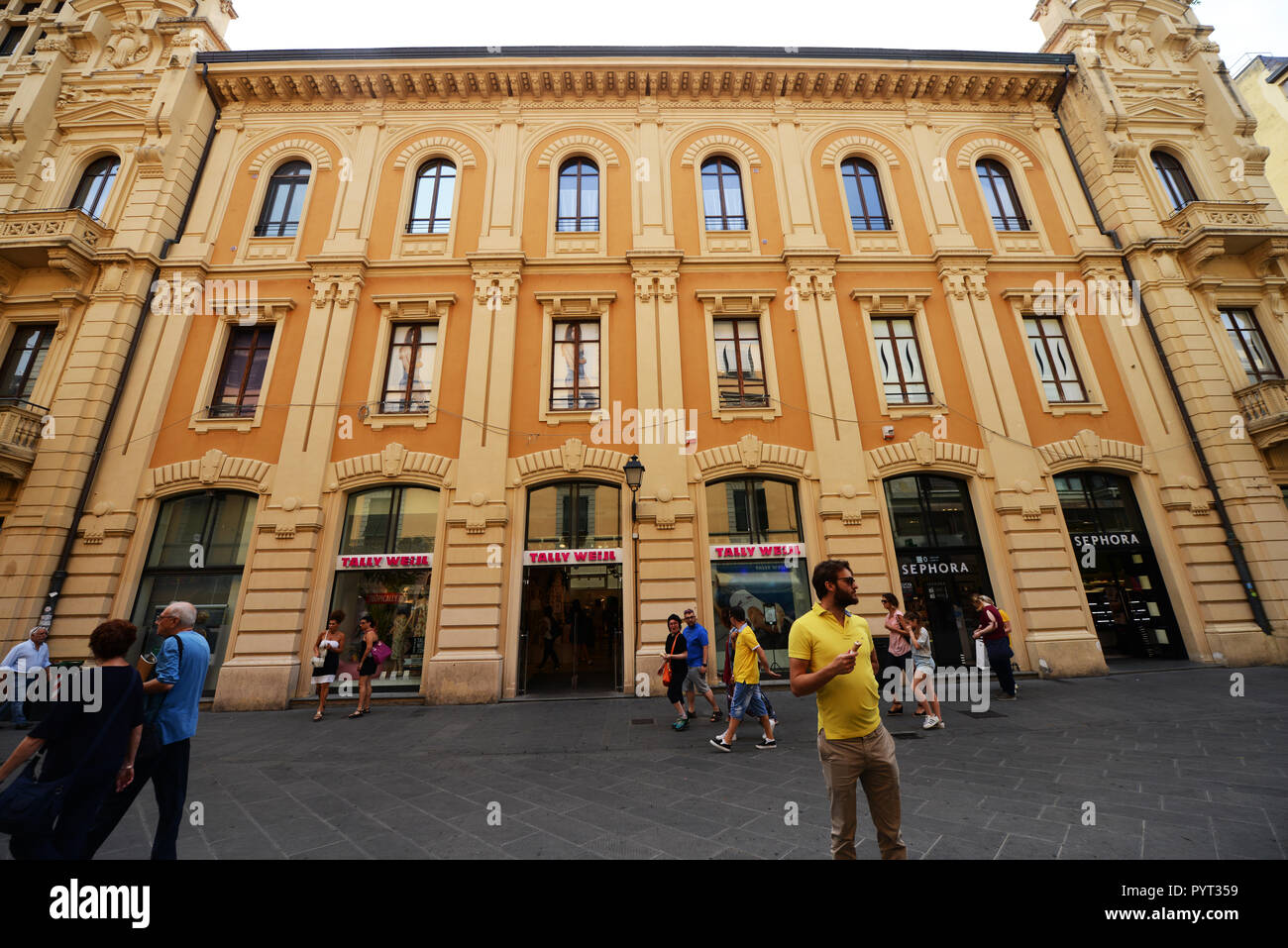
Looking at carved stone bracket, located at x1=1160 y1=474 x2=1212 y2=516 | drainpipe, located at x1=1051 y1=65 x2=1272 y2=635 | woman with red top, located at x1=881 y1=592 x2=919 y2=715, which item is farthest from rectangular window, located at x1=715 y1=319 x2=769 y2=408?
drainpipe, located at x1=1051 y1=65 x2=1272 y2=635

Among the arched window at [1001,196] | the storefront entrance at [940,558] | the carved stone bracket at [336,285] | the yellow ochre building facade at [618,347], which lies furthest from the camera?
the arched window at [1001,196]

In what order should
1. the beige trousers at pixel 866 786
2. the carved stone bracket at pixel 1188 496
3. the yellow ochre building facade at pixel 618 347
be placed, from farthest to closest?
the carved stone bracket at pixel 1188 496 → the yellow ochre building facade at pixel 618 347 → the beige trousers at pixel 866 786

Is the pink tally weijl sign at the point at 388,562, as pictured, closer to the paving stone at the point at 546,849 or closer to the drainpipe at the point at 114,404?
the drainpipe at the point at 114,404

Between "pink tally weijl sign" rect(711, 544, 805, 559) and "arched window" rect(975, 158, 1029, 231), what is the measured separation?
11473mm

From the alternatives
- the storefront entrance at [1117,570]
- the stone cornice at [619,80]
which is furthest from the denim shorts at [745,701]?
the stone cornice at [619,80]

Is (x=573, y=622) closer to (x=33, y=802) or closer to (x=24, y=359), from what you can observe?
(x=33, y=802)

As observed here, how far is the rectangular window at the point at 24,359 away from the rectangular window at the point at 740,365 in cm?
1614

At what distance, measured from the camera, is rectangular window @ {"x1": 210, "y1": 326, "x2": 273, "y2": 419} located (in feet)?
39.8

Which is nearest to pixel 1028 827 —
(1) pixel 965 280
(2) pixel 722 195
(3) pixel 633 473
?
(3) pixel 633 473

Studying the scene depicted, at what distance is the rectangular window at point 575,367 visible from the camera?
486 inches

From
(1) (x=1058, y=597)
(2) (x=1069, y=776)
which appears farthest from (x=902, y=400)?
(2) (x=1069, y=776)

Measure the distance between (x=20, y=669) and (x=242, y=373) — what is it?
6995 mm

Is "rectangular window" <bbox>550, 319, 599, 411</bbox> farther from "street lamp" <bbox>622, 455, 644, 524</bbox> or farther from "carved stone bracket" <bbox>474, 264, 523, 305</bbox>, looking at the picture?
"street lamp" <bbox>622, 455, 644, 524</bbox>
